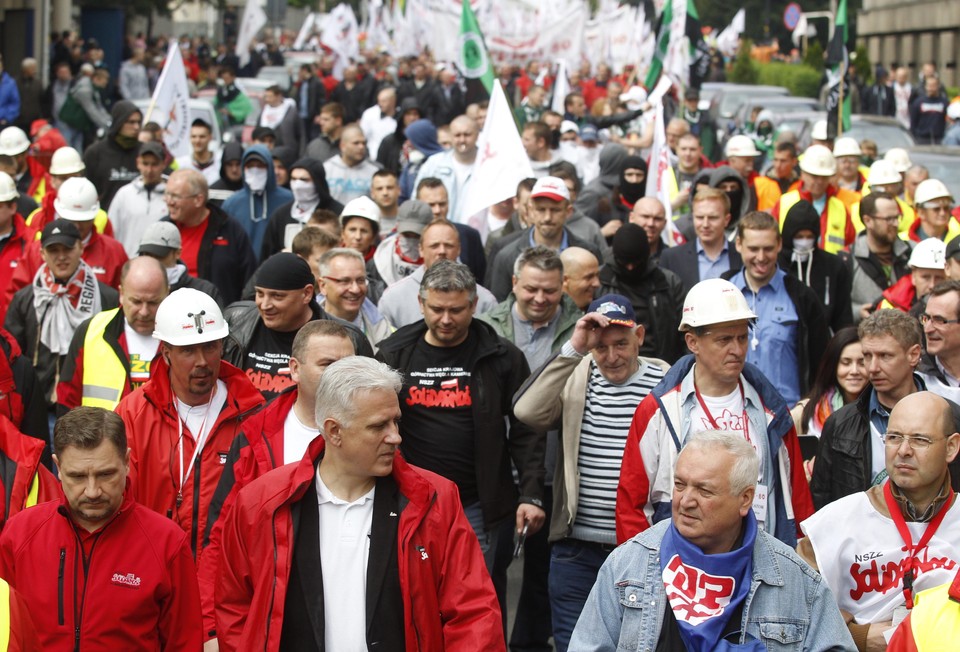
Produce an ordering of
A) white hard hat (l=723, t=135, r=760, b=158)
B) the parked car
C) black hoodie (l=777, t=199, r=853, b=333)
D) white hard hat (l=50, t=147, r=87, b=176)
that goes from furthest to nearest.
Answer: the parked car → white hard hat (l=723, t=135, r=760, b=158) → white hard hat (l=50, t=147, r=87, b=176) → black hoodie (l=777, t=199, r=853, b=333)

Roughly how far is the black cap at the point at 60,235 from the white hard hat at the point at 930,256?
5.06m

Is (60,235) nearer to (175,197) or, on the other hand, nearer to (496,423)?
(175,197)

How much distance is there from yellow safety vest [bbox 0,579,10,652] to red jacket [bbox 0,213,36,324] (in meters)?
5.68

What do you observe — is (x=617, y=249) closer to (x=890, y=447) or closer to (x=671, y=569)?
(x=890, y=447)

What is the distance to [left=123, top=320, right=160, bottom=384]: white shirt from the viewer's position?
7332 mm

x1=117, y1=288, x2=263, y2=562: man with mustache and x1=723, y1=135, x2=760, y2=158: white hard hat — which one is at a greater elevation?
x1=723, y1=135, x2=760, y2=158: white hard hat

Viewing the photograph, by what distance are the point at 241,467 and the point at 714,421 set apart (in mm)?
1959

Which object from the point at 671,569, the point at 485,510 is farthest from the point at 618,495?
the point at 671,569

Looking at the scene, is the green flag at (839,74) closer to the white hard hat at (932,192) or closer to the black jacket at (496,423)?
the white hard hat at (932,192)

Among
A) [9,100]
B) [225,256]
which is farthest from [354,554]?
[9,100]

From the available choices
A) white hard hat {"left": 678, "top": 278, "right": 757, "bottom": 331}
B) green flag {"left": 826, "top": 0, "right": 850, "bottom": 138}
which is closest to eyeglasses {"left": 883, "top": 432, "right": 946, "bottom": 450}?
white hard hat {"left": 678, "top": 278, "right": 757, "bottom": 331}

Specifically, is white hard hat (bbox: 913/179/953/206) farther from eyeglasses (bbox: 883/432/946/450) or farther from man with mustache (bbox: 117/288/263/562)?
man with mustache (bbox: 117/288/263/562)

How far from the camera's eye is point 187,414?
6.35 metres

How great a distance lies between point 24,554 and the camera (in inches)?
202
